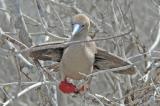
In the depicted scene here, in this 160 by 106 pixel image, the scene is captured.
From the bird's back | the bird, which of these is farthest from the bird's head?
the bird's back

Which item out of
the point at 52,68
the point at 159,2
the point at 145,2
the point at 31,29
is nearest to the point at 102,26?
the point at 159,2

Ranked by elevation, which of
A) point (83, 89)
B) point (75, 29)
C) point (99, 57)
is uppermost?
point (75, 29)

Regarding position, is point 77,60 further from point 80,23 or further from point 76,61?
point 80,23

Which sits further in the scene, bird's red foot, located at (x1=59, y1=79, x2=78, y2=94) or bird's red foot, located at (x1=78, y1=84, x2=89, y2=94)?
bird's red foot, located at (x1=78, y1=84, x2=89, y2=94)

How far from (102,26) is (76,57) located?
5.41ft

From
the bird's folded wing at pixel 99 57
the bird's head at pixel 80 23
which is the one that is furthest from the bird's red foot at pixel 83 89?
the bird's head at pixel 80 23

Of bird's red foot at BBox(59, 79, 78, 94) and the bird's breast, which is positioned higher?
the bird's breast

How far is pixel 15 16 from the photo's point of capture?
3.60 metres

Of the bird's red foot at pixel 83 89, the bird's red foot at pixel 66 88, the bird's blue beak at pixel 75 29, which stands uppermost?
the bird's blue beak at pixel 75 29

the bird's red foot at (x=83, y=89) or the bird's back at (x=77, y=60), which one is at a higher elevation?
the bird's back at (x=77, y=60)

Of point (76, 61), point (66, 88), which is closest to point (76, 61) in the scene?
point (76, 61)

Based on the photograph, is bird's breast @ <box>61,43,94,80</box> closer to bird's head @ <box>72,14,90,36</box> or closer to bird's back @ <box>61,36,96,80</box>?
bird's back @ <box>61,36,96,80</box>

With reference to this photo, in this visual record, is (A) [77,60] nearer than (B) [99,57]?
Yes

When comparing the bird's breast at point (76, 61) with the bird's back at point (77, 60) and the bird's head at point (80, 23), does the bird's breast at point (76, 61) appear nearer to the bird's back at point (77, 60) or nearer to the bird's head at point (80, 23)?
the bird's back at point (77, 60)
